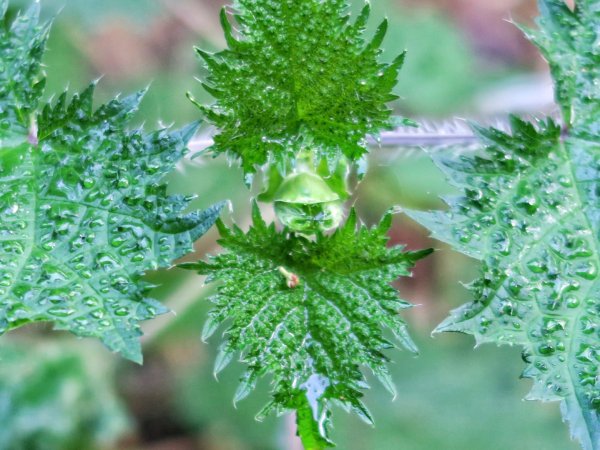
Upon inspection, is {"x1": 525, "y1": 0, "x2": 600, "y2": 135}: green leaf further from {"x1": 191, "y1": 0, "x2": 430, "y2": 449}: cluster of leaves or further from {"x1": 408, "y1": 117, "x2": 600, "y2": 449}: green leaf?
{"x1": 191, "y1": 0, "x2": 430, "y2": 449}: cluster of leaves

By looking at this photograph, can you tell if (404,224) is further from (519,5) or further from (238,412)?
(519,5)

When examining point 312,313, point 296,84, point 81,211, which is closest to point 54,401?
point 81,211

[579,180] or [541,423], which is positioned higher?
[579,180]

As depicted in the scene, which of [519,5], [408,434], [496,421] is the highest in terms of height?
[519,5]

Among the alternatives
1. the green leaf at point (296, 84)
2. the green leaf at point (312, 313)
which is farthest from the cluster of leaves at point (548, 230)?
the green leaf at point (296, 84)

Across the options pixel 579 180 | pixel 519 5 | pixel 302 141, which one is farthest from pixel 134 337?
pixel 519 5

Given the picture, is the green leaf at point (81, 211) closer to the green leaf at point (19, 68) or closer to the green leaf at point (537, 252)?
the green leaf at point (19, 68)
